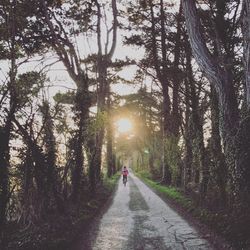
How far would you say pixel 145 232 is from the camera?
1045 centimetres

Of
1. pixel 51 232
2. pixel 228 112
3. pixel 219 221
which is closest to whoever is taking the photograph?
pixel 51 232

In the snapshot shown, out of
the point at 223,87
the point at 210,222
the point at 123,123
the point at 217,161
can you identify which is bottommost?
the point at 210,222

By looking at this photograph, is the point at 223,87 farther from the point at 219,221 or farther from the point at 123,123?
the point at 123,123

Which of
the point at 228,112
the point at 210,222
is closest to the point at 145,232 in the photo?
the point at 210,222

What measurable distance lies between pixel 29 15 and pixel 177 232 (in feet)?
34.5

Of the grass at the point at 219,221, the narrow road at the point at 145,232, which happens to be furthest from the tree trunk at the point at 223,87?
the narrow road at the point at 145,232

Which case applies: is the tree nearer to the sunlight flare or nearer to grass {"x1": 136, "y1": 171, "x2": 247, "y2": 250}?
grass {"x1": 136, "y1": 171, "x2": 247, "y2": 250}

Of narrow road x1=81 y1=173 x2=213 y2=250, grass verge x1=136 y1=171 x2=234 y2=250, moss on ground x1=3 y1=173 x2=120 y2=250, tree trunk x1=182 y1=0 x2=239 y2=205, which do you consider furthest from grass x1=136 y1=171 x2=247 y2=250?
moss on ground x1=3 y1=173 x2=120 y2=250

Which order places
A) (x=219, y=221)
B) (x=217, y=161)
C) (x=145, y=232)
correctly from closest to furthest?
(x=219, y=221) → (x=145, y=232) → (x=217, y=161)

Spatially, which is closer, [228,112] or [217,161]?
[228,112]

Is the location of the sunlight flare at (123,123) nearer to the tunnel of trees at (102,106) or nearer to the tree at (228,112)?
the tunnel of trees at (102,106)

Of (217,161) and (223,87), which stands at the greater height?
(223,87)

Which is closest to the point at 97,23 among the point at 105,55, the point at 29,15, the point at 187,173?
the point at 105,55

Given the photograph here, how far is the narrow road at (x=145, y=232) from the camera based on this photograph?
348 inches
